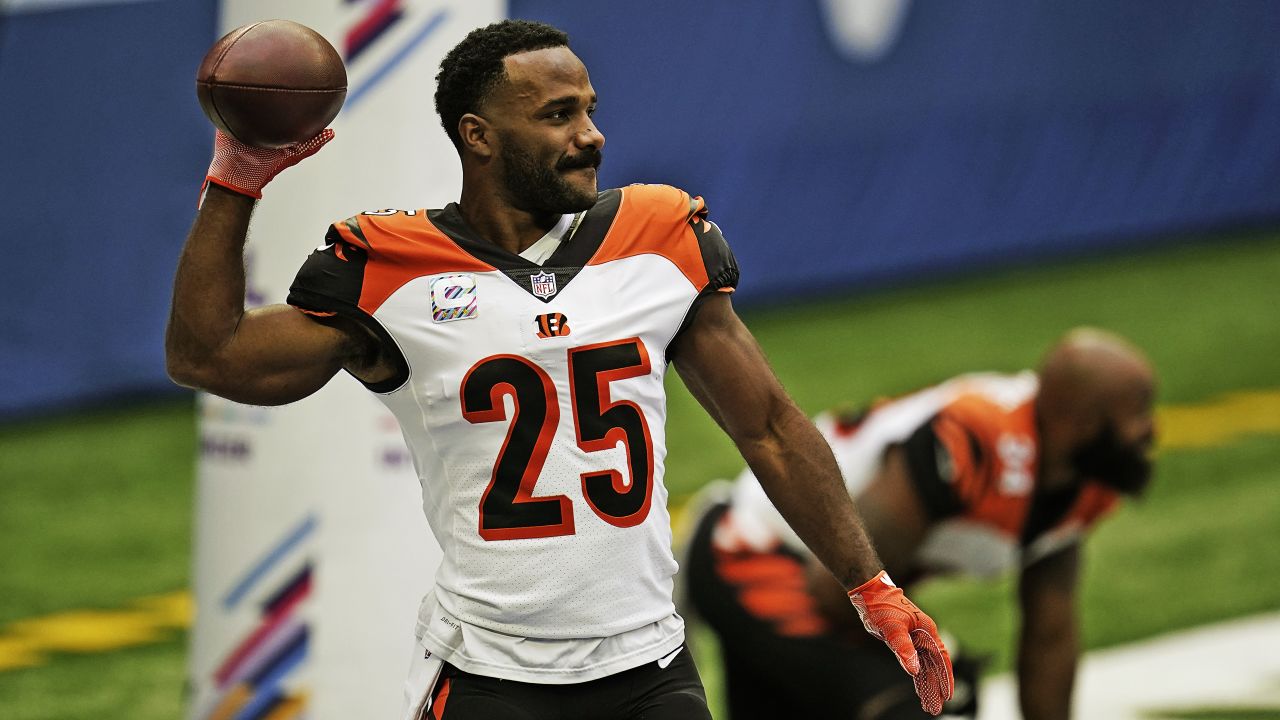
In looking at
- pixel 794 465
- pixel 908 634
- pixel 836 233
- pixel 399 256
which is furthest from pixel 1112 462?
pixel 836 233

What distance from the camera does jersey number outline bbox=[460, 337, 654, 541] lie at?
3.61m

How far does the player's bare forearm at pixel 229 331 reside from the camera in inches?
137

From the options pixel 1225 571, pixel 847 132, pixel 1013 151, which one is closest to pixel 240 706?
pixel 1225 571

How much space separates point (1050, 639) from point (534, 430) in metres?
2.69

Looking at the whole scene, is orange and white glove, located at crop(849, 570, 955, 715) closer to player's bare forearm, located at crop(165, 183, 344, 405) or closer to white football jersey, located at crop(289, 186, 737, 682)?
white football jersey, located at crop(289, 186, 737, 682)

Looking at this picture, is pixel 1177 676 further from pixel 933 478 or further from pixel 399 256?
pixel 399 256

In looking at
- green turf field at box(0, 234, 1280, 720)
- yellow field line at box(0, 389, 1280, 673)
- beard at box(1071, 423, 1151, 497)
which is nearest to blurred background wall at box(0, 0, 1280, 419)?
green turf field at box(0, 234, 1280, 720)

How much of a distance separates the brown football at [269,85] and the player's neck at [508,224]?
373 mm

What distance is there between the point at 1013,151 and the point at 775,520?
34.0ft

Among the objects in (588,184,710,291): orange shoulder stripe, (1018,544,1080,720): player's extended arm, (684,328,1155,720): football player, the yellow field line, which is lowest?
the yellow field line

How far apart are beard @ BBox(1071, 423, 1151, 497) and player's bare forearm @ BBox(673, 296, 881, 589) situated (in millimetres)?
1745

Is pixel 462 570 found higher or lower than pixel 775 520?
higher

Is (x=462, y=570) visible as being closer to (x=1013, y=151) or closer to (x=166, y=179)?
(x=166, y=179)

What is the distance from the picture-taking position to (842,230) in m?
14.8
